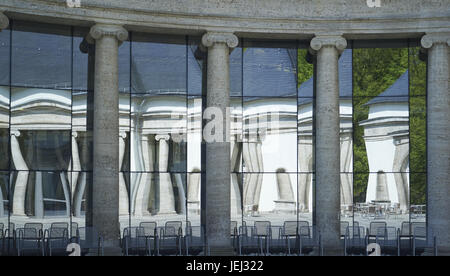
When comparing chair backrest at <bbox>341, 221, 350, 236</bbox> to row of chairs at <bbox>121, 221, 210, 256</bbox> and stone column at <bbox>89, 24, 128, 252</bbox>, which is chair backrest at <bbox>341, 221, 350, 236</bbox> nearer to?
row of chairs at <bbox>121, 221, 210, 256</bbox>

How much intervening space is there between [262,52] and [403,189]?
1147 cm

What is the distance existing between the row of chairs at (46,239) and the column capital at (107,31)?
9.74 metres

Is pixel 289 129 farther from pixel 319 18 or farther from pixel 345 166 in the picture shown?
pixel 319 18

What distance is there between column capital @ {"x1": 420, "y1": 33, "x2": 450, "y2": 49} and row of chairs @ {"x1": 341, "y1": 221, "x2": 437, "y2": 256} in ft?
31.8

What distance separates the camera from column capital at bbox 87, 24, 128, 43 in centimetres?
3209

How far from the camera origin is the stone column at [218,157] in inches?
1308

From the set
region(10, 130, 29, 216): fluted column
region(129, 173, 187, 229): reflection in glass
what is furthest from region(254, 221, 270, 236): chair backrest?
region(10, 130, 29, 216): fluted column

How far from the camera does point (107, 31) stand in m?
32.2

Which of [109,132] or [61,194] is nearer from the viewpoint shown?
[109,132]

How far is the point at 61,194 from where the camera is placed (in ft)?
112

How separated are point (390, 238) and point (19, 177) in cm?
2066

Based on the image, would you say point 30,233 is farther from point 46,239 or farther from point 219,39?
point 219,39

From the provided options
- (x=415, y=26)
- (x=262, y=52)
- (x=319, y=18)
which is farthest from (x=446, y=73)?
(x=262, y=52)
